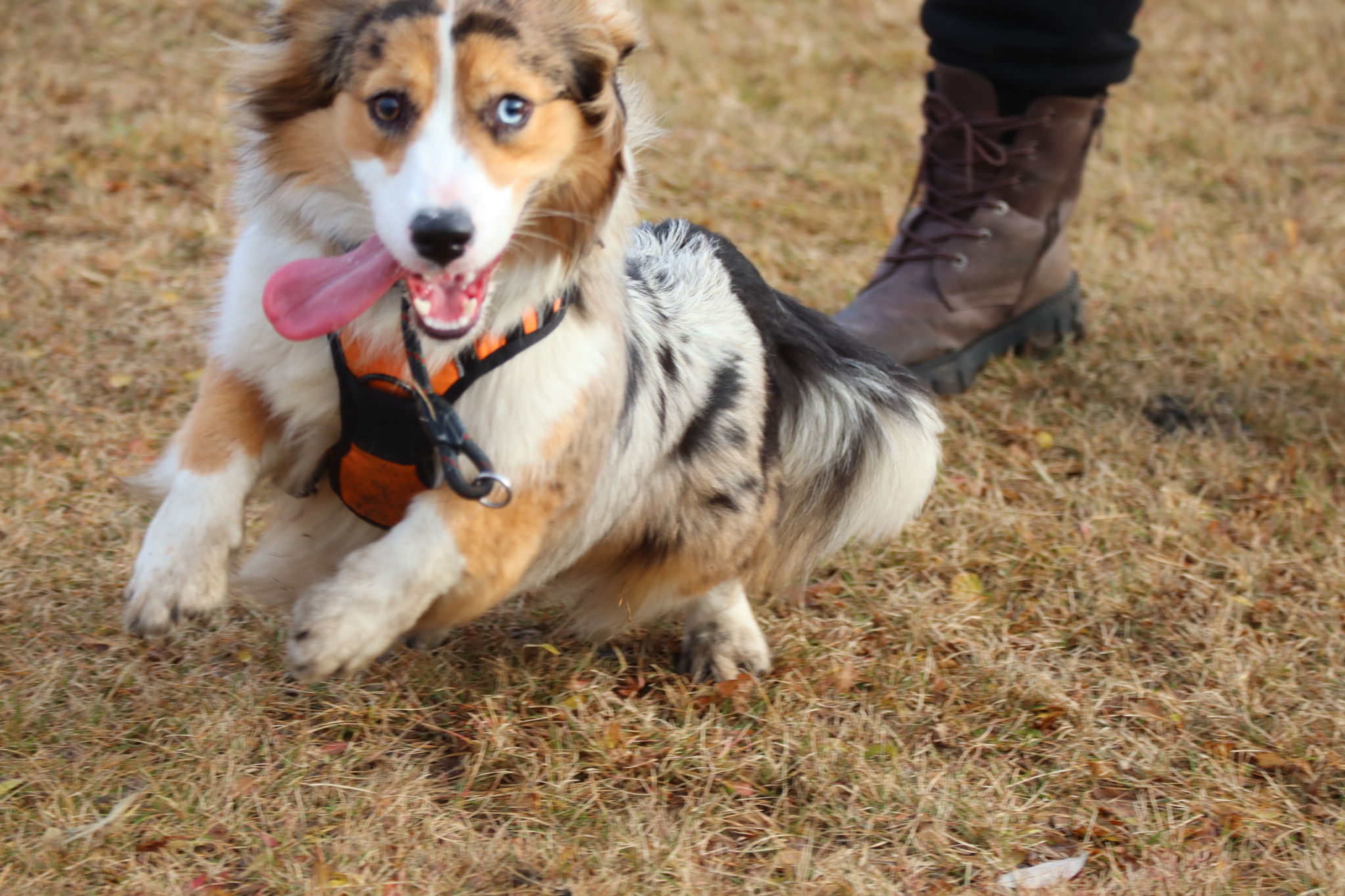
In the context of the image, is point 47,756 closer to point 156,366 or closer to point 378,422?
point 378,422

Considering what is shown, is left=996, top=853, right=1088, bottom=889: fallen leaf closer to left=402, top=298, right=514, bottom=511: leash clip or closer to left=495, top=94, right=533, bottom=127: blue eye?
Result: left=402, top=298, right=514, bottom=511: leash clip

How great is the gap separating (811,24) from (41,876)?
6.50 metres

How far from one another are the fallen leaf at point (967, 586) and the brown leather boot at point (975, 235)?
0.90 metres

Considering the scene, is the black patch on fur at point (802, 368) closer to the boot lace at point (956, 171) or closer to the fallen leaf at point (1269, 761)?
the fallen leaf at point (1269, 761)

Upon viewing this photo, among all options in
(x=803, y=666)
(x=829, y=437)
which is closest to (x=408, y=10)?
(x=829, y=437)

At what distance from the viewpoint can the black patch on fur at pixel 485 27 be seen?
1.92 meters

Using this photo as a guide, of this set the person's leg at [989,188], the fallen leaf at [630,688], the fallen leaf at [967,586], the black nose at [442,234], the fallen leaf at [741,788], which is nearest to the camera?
the black nose at [442,234]

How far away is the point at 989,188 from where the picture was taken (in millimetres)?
3977

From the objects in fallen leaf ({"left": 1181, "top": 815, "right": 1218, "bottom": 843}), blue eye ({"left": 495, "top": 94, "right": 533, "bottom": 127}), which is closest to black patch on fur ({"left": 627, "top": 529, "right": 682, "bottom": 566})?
blue eye ({"left": 495, "top": 94, "right": 533, "bottom": 127})

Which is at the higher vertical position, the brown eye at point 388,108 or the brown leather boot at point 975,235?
the brown eye at point 388,108

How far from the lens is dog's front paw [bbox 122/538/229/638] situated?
200 centimetres

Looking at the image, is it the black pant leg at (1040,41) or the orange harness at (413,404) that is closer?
the orange harness at (413,404)

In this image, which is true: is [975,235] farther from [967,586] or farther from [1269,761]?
[1269,761]

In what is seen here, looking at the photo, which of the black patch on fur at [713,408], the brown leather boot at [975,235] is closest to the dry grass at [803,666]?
the brown leather boot at [975,235]
